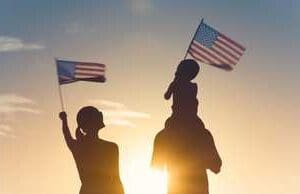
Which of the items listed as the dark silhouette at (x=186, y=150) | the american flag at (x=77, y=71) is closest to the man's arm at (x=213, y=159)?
the dark silhouette at (x=186, y=150)

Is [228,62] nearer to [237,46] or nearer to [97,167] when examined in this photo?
[237,46]

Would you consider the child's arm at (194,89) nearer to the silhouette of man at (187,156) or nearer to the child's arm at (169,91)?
the child's arm at (169,91)

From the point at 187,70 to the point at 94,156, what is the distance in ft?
6.89

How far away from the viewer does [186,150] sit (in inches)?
443

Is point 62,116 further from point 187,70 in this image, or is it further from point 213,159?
point 213,159

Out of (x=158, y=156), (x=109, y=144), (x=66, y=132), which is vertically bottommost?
(x=158, y=156)

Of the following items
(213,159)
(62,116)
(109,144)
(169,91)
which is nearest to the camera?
(213,159)

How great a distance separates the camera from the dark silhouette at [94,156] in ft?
38.5

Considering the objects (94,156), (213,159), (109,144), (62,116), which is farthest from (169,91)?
(62,116)

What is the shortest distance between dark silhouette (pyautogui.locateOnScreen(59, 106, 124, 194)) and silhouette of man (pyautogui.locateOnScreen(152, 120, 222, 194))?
2.97ft

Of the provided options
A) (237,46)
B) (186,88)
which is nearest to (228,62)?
(237,46)

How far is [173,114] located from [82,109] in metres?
1.54

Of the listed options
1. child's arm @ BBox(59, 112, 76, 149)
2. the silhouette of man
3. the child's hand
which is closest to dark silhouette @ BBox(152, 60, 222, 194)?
the silhouette of man

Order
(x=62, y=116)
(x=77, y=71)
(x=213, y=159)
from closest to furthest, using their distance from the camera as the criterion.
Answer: (x=213, y=159), (x=62, y=116), (x=77, y=71)
